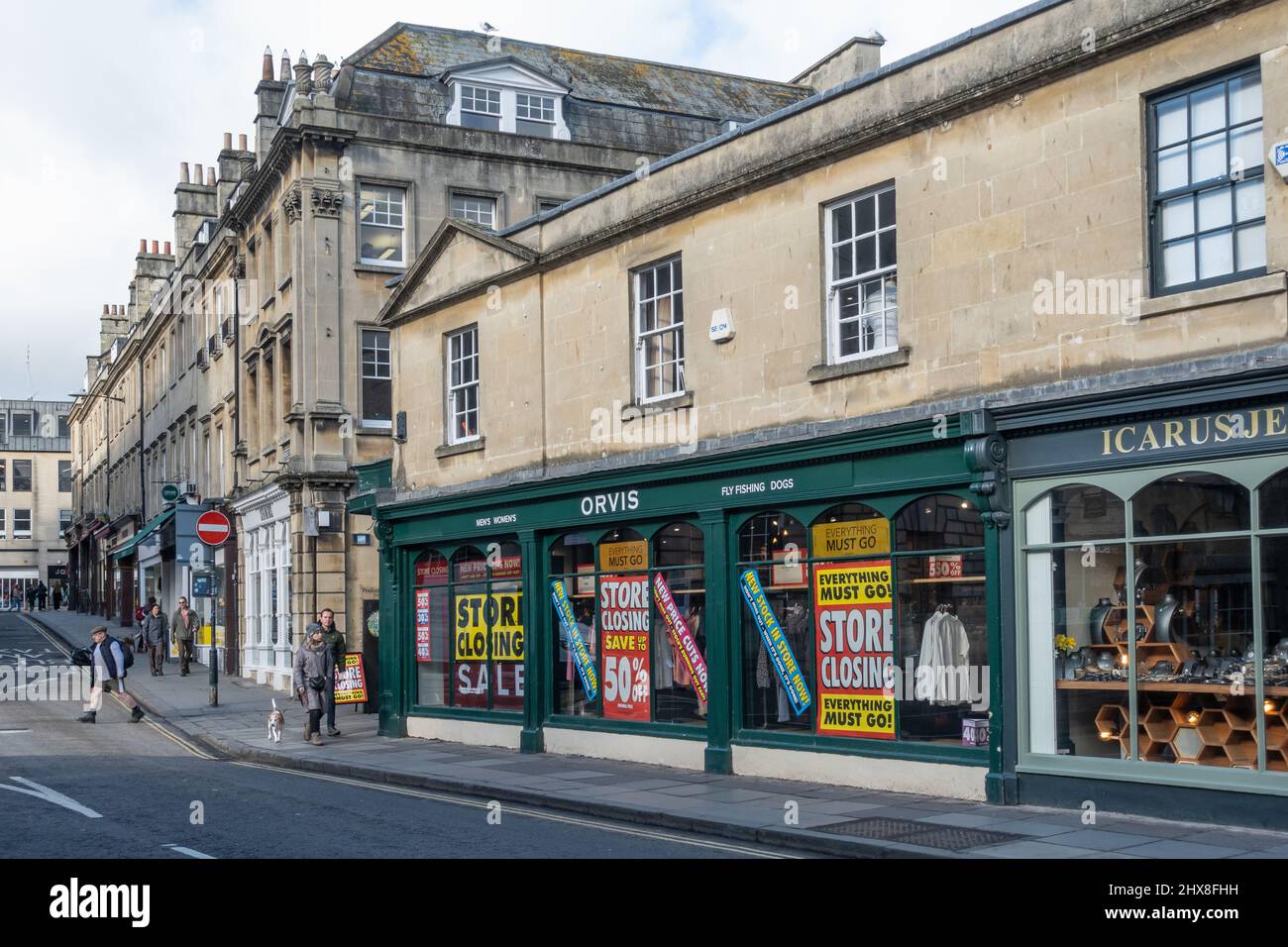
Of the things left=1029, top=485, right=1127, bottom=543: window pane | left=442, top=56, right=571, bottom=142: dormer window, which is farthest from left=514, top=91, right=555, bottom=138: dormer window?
left=1029, top=485, right=1127, bottom=543: window pane

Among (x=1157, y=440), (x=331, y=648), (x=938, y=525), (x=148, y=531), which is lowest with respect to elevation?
(x=331, y=648)

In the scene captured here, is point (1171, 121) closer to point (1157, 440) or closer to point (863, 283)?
Answer: point (1157, 440)

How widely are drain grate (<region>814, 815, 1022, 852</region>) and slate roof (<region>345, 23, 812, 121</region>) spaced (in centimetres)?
2404

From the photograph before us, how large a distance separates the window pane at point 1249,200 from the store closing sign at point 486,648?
11.2 metres

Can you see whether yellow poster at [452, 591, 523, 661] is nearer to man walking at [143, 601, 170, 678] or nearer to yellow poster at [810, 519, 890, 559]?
yellow poster at [810, 519, 890, 559]

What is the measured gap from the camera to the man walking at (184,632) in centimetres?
3581

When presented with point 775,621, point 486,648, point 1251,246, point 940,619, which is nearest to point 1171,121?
point 1251,246

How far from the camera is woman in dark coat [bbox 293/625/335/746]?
20500 millimetres

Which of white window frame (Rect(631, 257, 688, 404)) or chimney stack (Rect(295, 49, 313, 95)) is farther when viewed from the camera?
chimney stack (Rect(295, 49, 313, 95))

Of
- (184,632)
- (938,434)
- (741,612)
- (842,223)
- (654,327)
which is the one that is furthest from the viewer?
(184,632)

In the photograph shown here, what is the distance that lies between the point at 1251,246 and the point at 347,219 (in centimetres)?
2230

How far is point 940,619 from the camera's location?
540 inches

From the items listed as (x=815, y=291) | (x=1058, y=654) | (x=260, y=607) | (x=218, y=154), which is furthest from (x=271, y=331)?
(x=1058, y=654)
